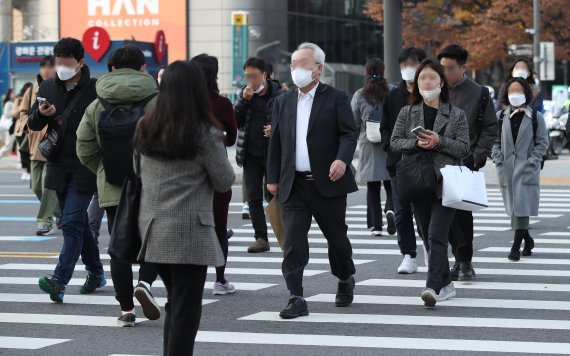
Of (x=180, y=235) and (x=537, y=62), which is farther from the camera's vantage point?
(x=537, y=62)

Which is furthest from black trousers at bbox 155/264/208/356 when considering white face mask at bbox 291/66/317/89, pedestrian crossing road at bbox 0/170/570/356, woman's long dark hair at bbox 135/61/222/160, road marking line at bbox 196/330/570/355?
white face mask at bbox 291/66/317/89

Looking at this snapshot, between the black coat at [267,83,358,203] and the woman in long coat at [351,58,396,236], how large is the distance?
4.17 meters

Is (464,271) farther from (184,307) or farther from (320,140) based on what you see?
(184,307)

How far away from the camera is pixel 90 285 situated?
399 inches

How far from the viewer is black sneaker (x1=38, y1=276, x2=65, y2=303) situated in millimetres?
9461

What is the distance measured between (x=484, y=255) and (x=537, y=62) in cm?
2541

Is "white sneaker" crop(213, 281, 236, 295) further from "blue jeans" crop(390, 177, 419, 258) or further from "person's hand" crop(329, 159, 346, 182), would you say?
"blue jeans" crop(390, 177, 419, 258)

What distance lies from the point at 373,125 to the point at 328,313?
508 centimetres

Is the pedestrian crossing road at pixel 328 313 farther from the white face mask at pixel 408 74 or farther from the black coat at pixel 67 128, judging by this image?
the white face mask at pixel 408 74

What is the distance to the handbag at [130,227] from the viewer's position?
6359 millimetres

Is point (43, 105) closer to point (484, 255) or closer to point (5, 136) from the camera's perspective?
point (484, 255)

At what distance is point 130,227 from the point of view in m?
6.36

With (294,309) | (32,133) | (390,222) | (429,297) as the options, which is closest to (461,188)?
(429,297)

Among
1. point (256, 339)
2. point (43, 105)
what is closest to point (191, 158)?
point (256, 339)
